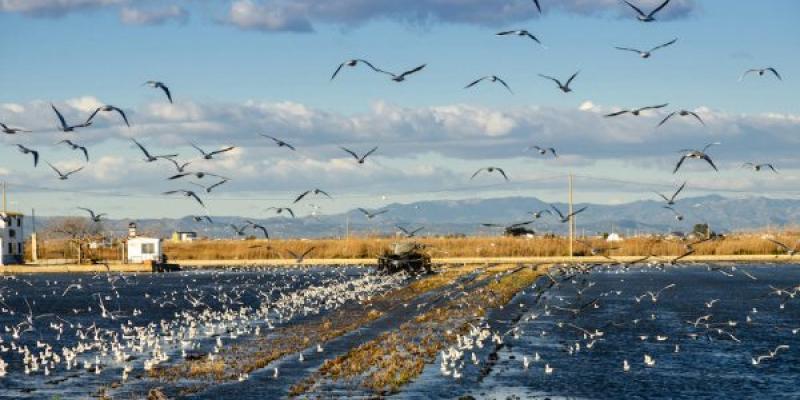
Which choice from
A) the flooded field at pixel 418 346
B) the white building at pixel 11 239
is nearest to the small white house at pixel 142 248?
the white building at pixel 11 239

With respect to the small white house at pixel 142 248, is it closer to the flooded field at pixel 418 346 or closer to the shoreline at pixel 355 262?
the shoreline at pixel 355 262

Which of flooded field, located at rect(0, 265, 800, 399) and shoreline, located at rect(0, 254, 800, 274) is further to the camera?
shoreline, located at rect(0, 254, 800, 274)

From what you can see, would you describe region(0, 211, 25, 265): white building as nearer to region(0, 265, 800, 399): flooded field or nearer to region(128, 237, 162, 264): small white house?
region(128, 237, 162, 264): small white house

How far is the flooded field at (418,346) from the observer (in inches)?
1389

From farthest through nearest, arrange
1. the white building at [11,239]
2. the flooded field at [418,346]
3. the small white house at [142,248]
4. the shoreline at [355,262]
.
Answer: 1. the small white house at [142,248]
2. the white building at [11,239]
3. the shoreline at [355,262]
4. the flooded field at [418,346]

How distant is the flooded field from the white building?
196ft

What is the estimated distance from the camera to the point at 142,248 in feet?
492

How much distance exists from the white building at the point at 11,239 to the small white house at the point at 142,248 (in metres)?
13.6

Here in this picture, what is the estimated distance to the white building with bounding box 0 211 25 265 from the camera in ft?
461

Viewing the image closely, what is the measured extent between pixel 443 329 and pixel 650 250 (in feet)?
304

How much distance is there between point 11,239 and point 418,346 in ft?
367

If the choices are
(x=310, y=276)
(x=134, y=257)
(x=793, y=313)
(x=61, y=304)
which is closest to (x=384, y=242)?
(x=134, y=257)

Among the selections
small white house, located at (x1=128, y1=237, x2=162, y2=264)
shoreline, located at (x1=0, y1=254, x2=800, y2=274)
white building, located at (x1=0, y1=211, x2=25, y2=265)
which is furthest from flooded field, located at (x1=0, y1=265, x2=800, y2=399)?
small white house, located at (x1=128, y1=237, x2=162, y2=264)

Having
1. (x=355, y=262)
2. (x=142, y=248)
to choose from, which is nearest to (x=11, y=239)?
(x=142, y=248)
